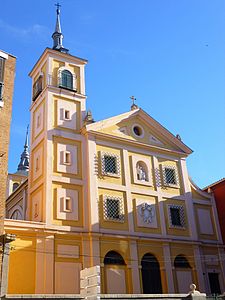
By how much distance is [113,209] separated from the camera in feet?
93.0

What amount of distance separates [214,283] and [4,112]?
2015cm

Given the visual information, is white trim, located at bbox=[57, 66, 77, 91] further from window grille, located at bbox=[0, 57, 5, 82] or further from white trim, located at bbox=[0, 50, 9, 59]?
window grille, located at bbox=[0, 57, 5, 82]

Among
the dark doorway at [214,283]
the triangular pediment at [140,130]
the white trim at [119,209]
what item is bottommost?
Result: the dark doorway at [214,283]

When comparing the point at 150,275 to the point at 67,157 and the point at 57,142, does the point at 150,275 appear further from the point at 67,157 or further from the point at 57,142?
the point at 57,142

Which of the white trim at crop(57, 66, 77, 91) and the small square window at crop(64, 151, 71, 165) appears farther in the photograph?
the white trim at crop(57, 66, 77, 91)

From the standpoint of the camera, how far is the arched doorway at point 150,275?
27.2 m

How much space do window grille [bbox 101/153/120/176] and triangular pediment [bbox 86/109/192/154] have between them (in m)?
1.67

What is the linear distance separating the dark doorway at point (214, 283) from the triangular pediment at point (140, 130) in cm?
1017

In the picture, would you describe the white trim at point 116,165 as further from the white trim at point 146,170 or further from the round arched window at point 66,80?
the round arched window at point 66,80

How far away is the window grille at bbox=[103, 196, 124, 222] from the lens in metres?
27.8

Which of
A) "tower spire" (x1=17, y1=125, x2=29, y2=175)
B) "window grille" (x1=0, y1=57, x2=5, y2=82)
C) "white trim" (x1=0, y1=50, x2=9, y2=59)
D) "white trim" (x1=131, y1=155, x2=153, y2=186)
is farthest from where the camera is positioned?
"tower spire" (x1=17, y1=125, x2=29, y2=175)

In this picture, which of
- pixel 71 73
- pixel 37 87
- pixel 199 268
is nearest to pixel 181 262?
pixel 199 268

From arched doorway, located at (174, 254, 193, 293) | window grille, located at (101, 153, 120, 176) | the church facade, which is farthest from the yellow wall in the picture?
arched doorway, located at (174, 254, 193, 293)

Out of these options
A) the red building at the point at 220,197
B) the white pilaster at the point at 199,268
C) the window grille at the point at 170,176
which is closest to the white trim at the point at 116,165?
the window grille at the point at 170,176
